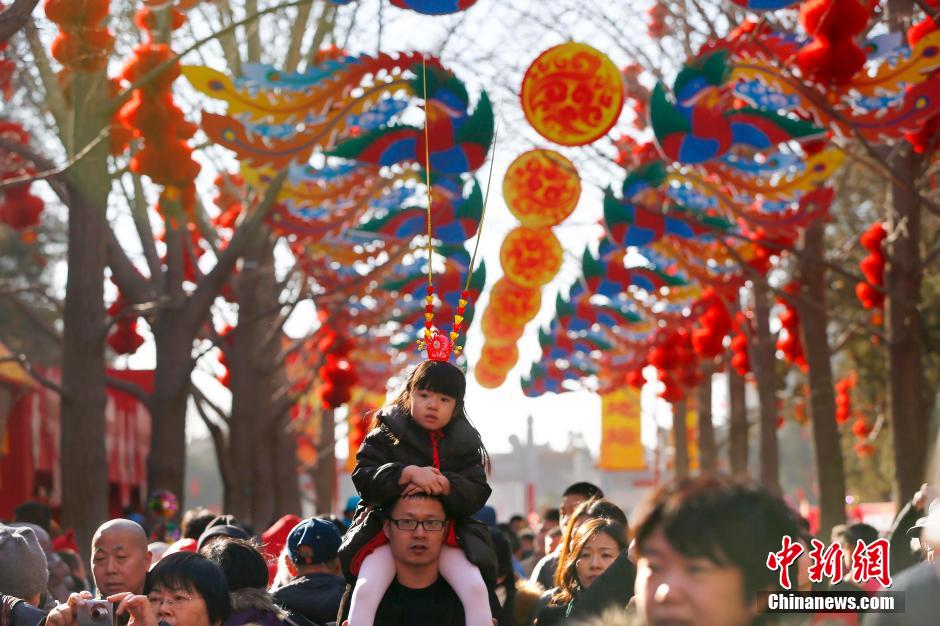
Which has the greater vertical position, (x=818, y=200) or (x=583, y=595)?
(x=818, y=200)

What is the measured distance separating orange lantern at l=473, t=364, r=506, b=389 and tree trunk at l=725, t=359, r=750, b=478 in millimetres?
5253

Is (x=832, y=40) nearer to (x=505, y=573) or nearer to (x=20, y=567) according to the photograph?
(x=505, y=573)

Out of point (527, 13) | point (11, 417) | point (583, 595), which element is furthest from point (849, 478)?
point (583, 595)

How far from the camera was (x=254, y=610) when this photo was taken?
19.1ft

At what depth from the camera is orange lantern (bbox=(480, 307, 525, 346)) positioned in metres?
25.3

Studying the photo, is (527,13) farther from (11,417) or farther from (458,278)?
(11,417)

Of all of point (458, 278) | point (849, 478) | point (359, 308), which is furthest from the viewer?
point (849, 478)

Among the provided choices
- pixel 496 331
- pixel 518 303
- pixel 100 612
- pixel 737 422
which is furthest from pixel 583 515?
pixel 496 331

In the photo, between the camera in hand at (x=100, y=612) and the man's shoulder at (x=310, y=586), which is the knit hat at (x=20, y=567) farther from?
the man's shoulder at (x=310, y=586)

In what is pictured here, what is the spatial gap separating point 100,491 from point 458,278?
4752 mm

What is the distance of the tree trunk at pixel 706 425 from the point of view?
27.9 m

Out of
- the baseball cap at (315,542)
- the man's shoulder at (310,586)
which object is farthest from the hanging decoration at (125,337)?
the man's shoulder at (310,586)

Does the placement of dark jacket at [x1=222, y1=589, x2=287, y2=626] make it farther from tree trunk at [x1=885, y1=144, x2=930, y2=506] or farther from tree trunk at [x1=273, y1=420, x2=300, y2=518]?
tree trunk at [x1=273, y1=420, x2=300, y2=518]

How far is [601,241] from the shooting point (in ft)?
60.0
